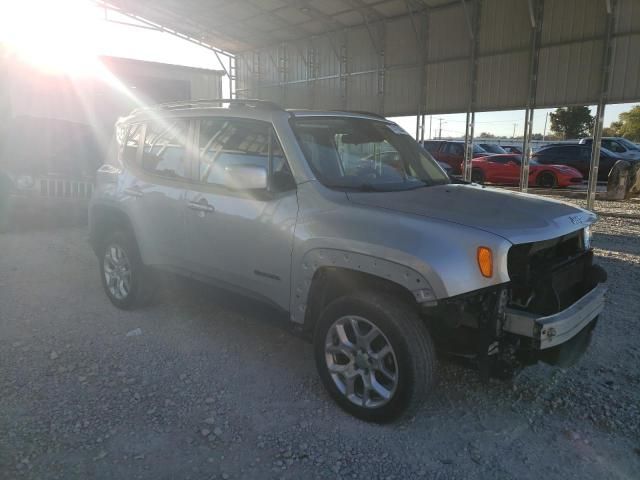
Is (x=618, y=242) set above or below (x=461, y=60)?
below

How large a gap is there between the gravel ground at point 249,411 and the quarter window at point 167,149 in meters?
0.99

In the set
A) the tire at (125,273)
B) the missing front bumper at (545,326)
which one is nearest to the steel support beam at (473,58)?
the tire at (125,273)

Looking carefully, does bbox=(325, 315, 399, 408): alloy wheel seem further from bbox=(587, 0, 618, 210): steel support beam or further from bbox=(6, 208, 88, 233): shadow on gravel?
bbox=(587, 0, 618, 210): steel support beam

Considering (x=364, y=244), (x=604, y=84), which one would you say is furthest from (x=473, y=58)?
(x=364, y=244)

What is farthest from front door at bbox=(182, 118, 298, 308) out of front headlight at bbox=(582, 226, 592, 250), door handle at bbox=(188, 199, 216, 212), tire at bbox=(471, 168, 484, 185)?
tire at bbox=(471, 168, 484, 185)

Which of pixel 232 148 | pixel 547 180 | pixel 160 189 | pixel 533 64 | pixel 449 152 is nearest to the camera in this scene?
pixel 232 148

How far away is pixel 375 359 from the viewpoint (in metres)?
2.99

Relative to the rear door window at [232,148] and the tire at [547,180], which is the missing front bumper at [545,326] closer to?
A: the rear door window at [232,148]

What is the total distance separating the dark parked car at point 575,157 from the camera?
18.4 metres

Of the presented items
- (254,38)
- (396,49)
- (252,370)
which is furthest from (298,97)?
(252,370)

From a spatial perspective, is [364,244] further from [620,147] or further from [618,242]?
[620,147]

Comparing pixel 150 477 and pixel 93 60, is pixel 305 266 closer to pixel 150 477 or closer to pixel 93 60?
pixel 150 477

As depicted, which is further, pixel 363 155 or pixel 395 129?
pixel 395 129

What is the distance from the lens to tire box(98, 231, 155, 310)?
4730mm
